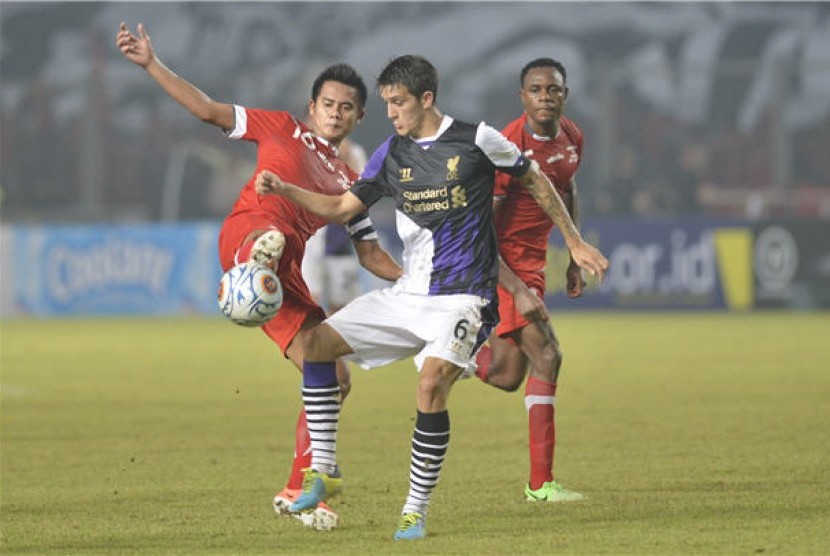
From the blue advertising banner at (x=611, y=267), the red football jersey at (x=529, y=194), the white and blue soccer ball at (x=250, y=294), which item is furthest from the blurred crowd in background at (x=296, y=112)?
the white and blue soccer ball at (x=250, y=294)

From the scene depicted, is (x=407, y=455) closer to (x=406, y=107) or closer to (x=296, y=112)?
(x=406, y=107)

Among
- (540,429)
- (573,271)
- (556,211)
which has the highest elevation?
(556,211)

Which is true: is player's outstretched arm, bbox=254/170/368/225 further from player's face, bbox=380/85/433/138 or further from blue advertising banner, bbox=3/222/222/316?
blue advertising banner, bbox=3/222/222/316

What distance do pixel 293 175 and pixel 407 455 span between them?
9.07ft

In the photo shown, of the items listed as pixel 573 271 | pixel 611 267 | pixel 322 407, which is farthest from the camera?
pixel 611 267

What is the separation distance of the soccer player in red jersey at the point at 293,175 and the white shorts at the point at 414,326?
1.22 ft

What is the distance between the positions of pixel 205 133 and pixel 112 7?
28.8 ft

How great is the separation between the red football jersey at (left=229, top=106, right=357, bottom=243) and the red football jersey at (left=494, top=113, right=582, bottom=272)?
1.25 metres

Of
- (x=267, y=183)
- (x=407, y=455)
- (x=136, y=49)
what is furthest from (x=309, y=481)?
(x=407, y=455)

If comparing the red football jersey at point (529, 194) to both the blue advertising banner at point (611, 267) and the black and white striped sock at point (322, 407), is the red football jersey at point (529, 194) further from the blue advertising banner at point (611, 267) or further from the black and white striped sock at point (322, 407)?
the blue advertising banner at point (611, 267)

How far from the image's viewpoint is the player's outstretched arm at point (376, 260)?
7.50 m

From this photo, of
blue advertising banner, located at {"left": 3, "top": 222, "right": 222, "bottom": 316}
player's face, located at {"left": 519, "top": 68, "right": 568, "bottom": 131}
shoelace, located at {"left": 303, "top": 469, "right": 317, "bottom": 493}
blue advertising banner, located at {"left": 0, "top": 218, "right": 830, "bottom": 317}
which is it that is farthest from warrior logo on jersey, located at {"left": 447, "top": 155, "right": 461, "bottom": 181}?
blue advertising banner, located at {"left": 3, "top": 222, "right": 222, "bottom": 316}

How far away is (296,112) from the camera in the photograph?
89.7ft

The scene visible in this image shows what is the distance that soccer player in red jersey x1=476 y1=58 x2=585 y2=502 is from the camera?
27.4 ft
